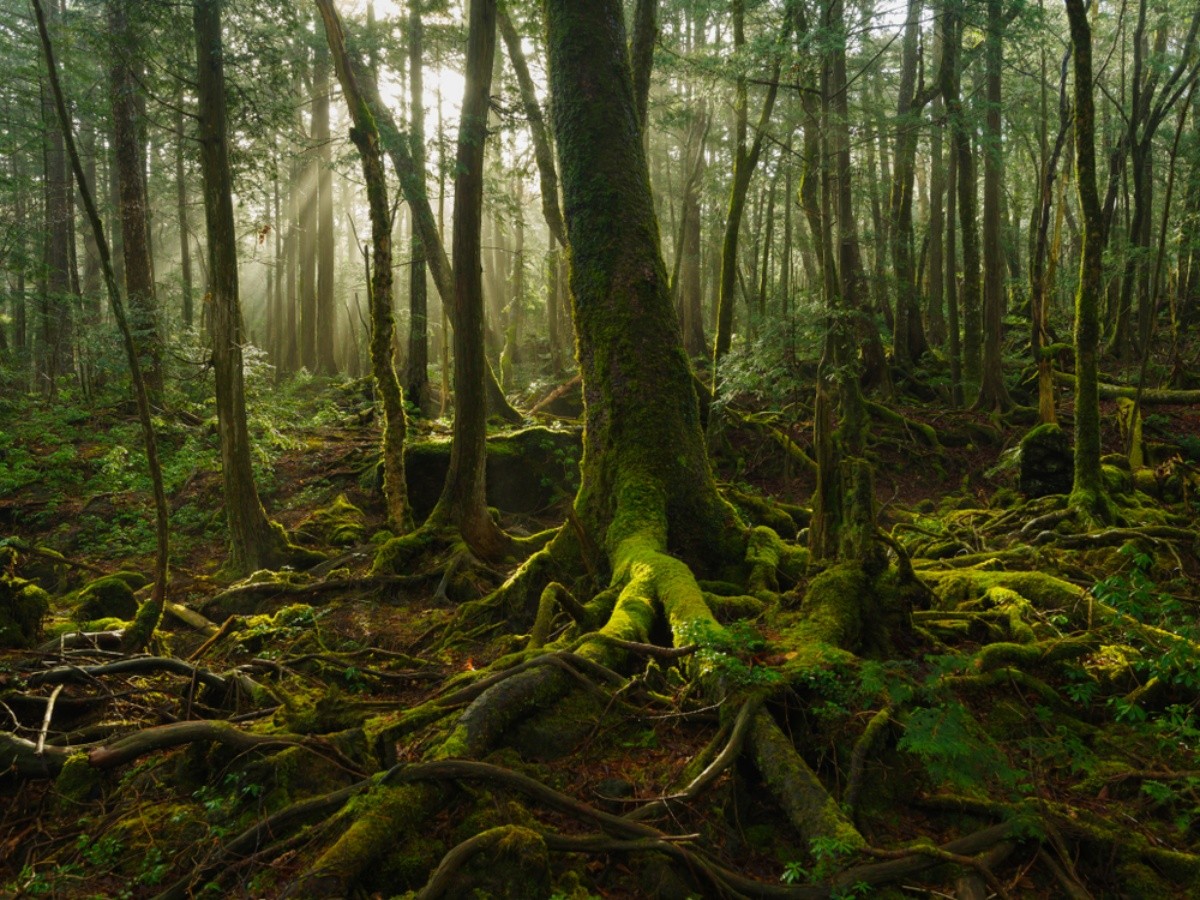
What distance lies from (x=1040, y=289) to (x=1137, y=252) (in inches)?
128

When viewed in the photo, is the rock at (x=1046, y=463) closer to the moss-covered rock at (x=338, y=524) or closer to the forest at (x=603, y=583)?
the forest at (x=603, y=583)

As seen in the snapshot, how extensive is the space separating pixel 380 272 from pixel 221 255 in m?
1.81

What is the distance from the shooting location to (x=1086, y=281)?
8.05 m

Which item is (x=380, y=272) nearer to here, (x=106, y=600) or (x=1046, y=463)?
(x=106, y=600)

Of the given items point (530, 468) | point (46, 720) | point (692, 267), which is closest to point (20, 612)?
point (46, 720)

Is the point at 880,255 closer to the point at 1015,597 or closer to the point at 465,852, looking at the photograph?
the point at 1015,597

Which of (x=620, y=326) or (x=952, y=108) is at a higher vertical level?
(x=952, y=108)

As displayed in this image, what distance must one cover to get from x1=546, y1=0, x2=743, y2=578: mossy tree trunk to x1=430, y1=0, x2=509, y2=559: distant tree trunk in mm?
1755

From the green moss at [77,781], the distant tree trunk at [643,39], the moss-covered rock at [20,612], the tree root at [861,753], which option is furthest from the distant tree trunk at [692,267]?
the green moss at [77,781]

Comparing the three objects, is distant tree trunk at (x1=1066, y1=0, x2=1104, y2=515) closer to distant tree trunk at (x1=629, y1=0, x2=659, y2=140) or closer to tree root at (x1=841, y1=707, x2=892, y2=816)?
distant tree trunk at (x1=629, y1=0, x2=659, y2=140)

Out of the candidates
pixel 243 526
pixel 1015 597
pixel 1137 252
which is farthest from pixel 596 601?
pixel 1137 252

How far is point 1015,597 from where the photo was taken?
216 inches

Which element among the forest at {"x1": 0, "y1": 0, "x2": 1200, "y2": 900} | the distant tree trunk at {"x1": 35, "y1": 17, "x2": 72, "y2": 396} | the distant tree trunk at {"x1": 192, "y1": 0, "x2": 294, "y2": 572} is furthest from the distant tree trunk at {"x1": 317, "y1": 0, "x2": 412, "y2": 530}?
the distant tree trunk at {"x1": 35, "y1": 17, "x2": 72, "y2": 396}

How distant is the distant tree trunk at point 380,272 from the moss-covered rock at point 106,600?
3236mm
